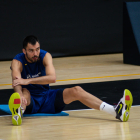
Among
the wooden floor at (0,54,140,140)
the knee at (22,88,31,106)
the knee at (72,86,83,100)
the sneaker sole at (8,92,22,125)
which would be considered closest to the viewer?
the wooden floor at (0,54,140,140)

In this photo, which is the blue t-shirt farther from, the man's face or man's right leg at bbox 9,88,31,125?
man's right leg at bbox 9,88,31,125

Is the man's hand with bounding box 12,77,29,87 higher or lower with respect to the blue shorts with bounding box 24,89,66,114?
higher

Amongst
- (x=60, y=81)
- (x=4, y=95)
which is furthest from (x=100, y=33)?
(x=4, y=95)

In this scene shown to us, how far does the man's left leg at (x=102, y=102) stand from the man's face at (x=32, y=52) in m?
0.47

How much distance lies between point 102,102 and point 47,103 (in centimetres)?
61

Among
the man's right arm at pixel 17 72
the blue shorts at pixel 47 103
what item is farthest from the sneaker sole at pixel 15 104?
the blue shorts at pixel 47 103

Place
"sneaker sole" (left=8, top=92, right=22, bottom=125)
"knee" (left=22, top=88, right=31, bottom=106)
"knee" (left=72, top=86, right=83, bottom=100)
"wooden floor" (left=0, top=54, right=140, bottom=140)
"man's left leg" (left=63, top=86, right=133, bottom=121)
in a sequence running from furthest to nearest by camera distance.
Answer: "knee" (left=22, top=88, right=31, bottom=106) < "knee" (left=72, top=86, right=83, bottom=100) < "man's left leg" (left=63, top=86, right=133, bottom=121) < "sneaker sole" (left=8, top=92, right=22, bottom=125) < "wooden floor" (left=0, top=54, right=140, bottom=140)

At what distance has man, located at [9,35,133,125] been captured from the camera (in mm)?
3457

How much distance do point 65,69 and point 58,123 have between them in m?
3.81

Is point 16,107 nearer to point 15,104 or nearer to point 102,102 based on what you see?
point 15,104

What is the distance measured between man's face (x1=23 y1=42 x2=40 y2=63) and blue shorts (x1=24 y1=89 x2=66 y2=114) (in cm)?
40

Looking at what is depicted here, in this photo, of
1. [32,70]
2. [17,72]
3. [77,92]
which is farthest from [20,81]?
[77,92]

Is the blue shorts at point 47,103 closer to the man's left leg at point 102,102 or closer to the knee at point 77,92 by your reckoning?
the man's left leg at point 102,102

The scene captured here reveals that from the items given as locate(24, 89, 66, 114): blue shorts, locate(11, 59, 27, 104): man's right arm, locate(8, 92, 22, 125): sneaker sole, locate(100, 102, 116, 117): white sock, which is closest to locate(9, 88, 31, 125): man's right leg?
locate(8, 92, 22, 125): sneaker sole
